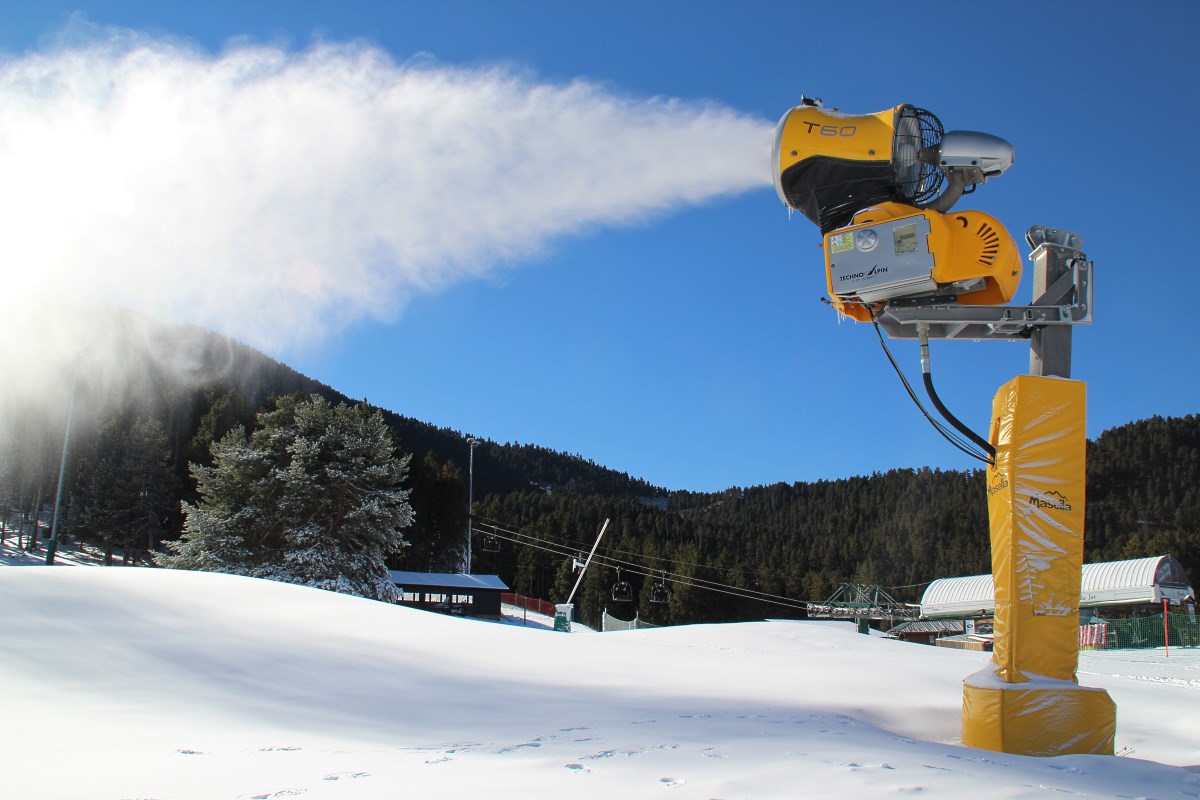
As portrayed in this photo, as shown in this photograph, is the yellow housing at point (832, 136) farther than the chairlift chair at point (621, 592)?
No

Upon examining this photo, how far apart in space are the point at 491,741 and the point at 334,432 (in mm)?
30642

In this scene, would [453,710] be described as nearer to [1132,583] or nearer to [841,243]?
[841,243]

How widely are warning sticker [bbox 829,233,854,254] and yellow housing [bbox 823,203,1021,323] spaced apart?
27mm

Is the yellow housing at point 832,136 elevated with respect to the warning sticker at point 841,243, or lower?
elevated

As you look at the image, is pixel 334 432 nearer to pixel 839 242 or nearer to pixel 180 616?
pixel 180 616

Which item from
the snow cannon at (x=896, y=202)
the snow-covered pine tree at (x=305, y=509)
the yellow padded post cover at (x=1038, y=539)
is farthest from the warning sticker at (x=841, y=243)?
the snow-covered pine tree at (x=305, y=509)

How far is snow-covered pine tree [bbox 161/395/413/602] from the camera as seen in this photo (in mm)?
31703

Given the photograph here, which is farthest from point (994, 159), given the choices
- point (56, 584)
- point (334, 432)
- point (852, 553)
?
point (852, 553)

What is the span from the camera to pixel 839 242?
20.5 ft

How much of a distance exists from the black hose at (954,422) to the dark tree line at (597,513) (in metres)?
42.6

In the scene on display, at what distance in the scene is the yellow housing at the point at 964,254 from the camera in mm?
6004

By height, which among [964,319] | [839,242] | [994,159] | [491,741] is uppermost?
[994,159]

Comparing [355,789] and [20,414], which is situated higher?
[20,414]

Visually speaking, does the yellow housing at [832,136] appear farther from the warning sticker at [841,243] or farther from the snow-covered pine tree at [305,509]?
the snow-covered pine tree at [305,509]
